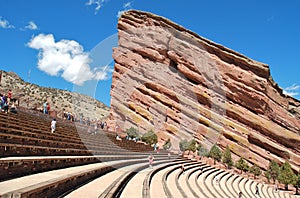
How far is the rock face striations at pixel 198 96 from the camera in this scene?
118 feet

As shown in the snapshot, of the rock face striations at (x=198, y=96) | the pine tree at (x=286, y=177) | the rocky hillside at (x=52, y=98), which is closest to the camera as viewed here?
the pine tree at (x=286, y=177)

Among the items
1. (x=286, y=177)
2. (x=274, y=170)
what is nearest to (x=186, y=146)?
(x=274, y=170)

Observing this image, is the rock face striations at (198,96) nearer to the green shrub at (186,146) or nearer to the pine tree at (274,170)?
the pine tree at (274,170)

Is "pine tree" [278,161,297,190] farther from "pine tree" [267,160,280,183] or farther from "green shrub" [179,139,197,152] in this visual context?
"green shrub" [179,139,197,152]

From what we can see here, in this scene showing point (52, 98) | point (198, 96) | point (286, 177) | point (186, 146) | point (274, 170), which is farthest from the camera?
point (52, 98)

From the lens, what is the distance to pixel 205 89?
37312mm

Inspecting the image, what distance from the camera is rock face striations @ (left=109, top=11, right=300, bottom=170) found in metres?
36.1

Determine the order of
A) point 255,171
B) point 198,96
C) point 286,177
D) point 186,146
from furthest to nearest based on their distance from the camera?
point 198,96
point 255,171
point 186,146
point 286,177

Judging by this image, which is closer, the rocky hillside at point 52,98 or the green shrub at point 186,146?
the green shrub at point 186,146

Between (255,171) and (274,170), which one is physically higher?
(274,170)

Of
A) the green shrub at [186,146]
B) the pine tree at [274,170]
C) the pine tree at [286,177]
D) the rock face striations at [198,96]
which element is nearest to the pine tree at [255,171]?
the pine tree at [274,170]

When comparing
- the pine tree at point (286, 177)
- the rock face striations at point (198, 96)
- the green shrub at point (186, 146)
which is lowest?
the pine tree at point (286, 177)

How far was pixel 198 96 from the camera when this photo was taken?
1474 inches

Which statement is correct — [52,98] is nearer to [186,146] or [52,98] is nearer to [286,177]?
[186,146]
